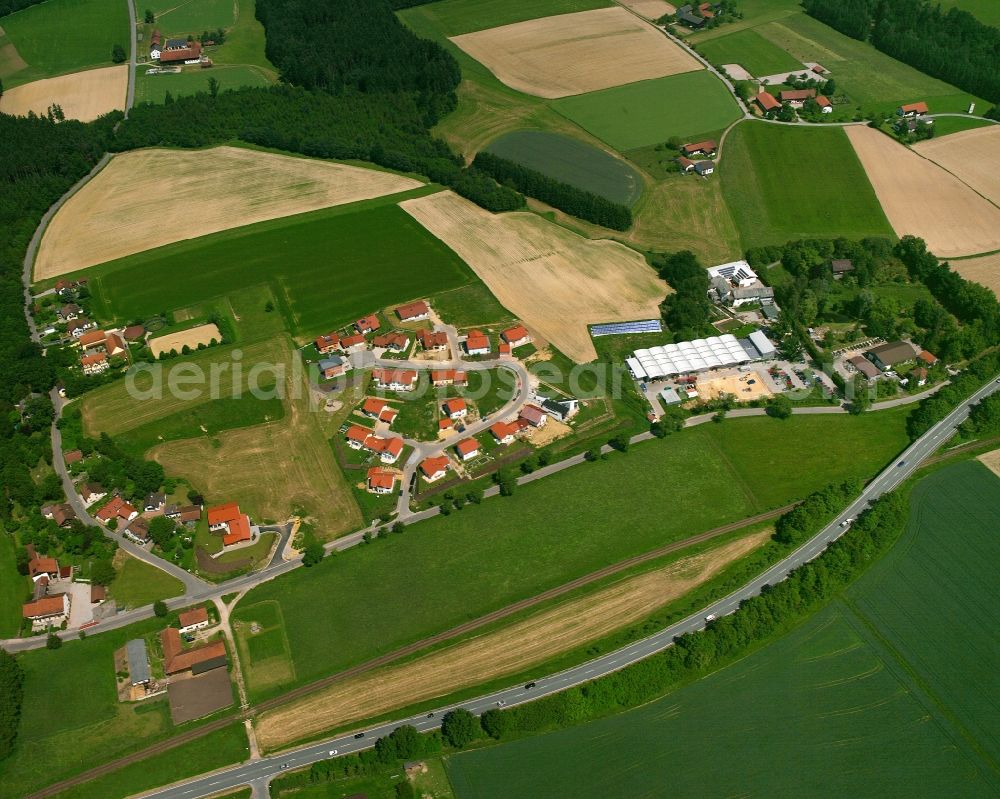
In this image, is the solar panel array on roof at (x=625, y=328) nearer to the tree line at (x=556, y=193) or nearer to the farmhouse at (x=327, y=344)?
the tree line at (x=556, y=193)

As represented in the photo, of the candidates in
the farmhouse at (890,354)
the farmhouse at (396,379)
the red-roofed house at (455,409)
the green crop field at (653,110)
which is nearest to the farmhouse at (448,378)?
the farmhouse at (396,379)

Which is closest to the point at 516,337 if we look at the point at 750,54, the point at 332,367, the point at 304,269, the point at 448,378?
the point at 448,378

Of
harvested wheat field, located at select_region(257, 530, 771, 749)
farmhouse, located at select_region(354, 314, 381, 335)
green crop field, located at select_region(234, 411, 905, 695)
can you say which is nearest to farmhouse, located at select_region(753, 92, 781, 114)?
green crop field, located at select_region(234, 411, 905, 695)

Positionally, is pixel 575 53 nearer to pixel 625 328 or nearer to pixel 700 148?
pixel 700 148

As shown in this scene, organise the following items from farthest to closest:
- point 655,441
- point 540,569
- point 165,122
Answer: point 165,122 < point 655,441 < point 540,569

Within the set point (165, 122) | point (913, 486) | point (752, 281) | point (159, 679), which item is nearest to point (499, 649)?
point (159, 679)

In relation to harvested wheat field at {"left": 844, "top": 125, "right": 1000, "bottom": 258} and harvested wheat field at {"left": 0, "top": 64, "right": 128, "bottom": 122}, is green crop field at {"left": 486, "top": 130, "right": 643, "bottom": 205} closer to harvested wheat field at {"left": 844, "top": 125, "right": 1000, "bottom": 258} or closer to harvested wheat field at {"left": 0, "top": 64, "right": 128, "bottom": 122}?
harvested wheat field at {"left": 844, "top": 125, "right": 1000, "bottom": 258}

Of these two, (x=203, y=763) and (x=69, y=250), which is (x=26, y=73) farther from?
(x=203, y=763)
